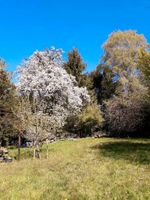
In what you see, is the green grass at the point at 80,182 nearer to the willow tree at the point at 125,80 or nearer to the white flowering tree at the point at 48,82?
the white flowering tree at the point at 48,82

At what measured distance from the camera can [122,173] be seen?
1047 cm

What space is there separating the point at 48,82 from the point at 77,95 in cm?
440

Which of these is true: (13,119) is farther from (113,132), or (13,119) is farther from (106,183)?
(113,132)

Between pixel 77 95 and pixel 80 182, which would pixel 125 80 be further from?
pixel 80 182

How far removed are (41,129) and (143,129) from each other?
16.9 m

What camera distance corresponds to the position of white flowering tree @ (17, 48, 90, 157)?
25625 millimetres

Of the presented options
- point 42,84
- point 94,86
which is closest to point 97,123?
point 94,86

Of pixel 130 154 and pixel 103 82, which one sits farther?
pixel 103 82

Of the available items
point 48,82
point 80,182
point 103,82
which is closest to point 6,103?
point 48,82

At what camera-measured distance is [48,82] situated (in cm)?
2577

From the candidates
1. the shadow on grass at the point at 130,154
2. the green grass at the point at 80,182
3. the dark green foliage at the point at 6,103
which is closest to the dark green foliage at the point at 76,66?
the dark green foliage at the point at 6,103

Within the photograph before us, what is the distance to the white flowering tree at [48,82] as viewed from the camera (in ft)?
A: 84.1

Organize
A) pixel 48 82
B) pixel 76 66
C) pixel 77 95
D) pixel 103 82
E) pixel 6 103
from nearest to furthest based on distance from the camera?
pixel 6 103 → pixel 48 82 → pixel 77 95 → pixel 76 66 → pixel 103 82

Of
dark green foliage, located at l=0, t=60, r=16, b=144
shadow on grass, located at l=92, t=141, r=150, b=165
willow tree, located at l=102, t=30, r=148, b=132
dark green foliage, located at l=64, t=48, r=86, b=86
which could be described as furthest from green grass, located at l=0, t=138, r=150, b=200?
dark green foliage, located at l=64, t=48, r=86, b=86
